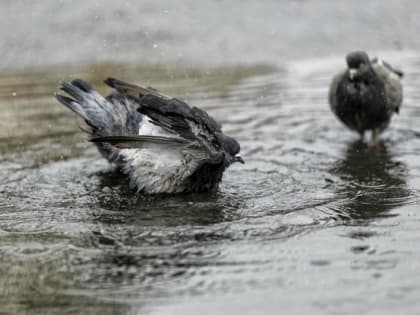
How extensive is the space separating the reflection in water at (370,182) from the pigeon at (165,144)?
874 millimetres

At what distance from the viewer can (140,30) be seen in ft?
40.1

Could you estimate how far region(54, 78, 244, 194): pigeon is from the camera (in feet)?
18.2

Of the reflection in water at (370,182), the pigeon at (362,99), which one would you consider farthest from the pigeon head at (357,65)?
the reflection in water at (370,182)

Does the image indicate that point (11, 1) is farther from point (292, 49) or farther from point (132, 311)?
point (132, 311)

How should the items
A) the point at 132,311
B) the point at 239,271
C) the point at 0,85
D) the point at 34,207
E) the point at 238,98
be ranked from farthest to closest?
the point at 0,85, the point at 238,98, the point at 34,207, the point at 239,271, the point at 132,311

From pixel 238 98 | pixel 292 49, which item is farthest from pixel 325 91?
pixel 292 49

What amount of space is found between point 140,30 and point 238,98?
3.33m

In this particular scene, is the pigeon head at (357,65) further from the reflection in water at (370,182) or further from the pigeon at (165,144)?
the pigeon at (165,144)

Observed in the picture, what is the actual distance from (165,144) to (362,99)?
302 cm

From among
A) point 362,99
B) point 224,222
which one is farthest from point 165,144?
point 362,99

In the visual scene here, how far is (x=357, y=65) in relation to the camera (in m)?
7.89

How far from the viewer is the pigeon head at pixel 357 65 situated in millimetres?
7840

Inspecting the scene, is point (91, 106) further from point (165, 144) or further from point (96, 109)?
point (165, 144)

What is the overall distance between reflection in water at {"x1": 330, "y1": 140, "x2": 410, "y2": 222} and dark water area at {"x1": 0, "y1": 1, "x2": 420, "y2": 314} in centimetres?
2
